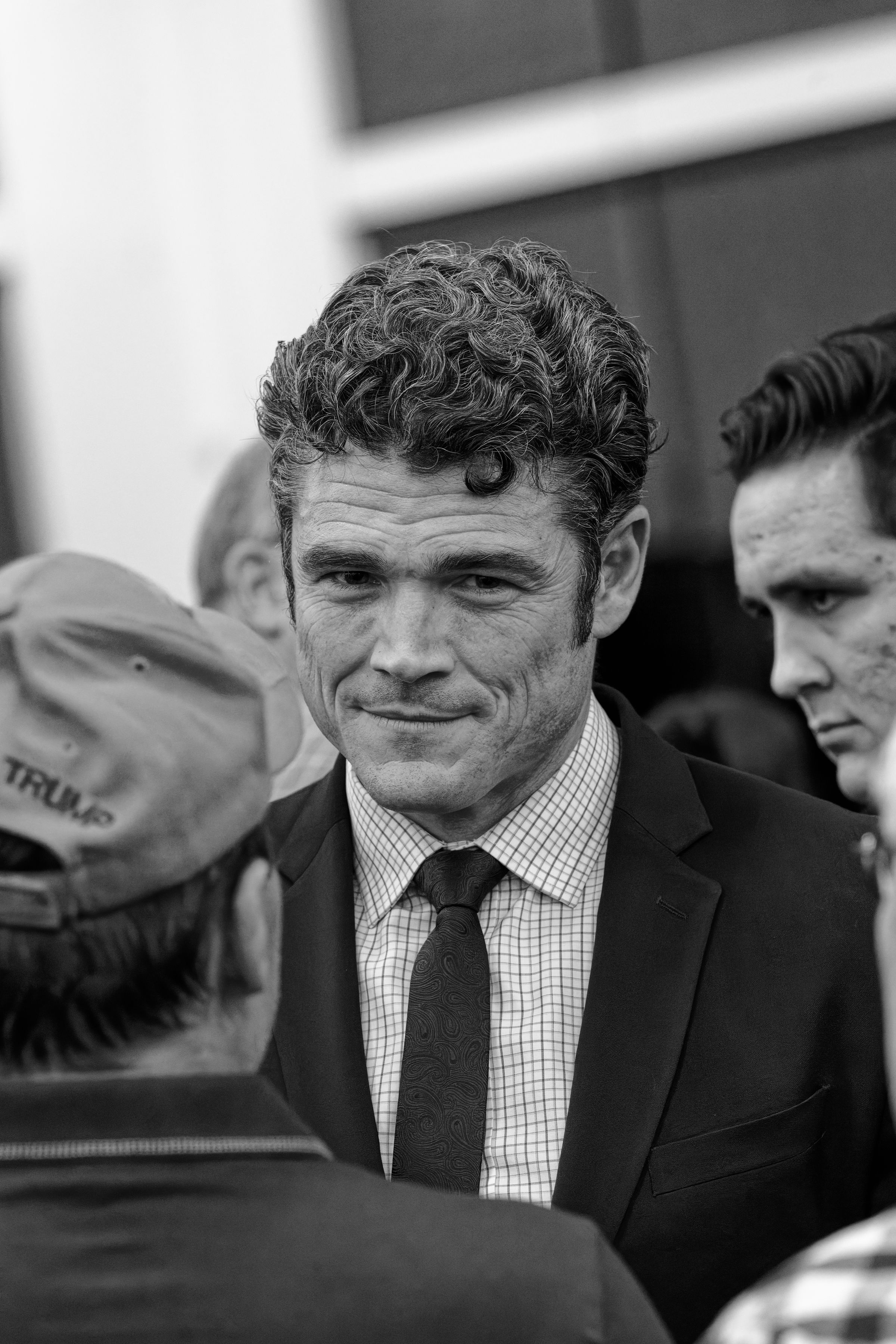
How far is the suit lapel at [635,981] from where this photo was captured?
196cm

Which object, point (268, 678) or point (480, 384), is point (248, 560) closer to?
point (480, 384)

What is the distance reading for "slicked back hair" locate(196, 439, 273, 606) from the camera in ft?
11.3

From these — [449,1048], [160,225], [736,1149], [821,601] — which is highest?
[160,225]

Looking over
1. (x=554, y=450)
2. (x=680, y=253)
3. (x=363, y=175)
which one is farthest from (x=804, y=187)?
(x=554, y=450)

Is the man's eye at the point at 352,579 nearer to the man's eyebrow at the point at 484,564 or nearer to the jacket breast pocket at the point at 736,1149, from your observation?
the man's eyebrow at the point at 484,564

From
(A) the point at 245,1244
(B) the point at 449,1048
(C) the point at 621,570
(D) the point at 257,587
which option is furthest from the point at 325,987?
(D) the point at 257,587

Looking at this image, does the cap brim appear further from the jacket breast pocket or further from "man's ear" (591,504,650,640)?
the jacket breast pocket

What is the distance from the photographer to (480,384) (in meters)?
2.07

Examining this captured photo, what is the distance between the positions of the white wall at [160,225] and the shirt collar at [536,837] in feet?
12.1

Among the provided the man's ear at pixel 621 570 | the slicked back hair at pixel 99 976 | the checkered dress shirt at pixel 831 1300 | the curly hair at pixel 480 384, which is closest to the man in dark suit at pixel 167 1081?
the slicked back hair at pixel 99 976

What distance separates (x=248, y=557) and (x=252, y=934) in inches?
77.3

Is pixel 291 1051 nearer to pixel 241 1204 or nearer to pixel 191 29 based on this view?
pixel 241 1204

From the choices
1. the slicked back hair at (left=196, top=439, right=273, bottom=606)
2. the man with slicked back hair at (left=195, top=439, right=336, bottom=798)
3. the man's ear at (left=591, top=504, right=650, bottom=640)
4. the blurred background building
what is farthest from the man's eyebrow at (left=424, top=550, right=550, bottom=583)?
the blurred background building

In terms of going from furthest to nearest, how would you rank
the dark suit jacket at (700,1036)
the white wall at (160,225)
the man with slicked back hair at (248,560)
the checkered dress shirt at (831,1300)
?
1. the white wall at (160,225)
2. the man with slicked back hair at (248,560)
3. the dark suit jacket at (700,1036)
4. the checkered dress shirt at (831,1300)
